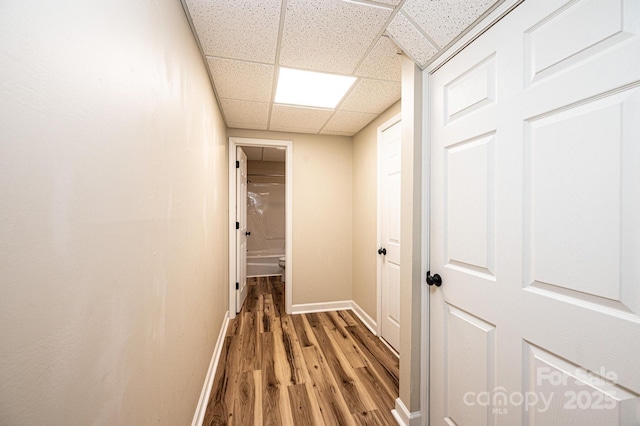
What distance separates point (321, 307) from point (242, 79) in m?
2.59

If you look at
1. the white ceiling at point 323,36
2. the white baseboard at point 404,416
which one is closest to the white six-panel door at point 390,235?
the white ceiling at point 323,36

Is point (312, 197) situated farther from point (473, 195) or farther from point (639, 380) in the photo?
point (639, 380)

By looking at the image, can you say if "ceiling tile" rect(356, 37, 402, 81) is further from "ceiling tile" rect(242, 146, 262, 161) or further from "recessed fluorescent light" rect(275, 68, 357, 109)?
"ceiling tile" rect(242, 146, 262, 161)

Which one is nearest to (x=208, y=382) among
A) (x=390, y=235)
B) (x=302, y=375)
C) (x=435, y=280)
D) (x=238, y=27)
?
(x=302, y=375)

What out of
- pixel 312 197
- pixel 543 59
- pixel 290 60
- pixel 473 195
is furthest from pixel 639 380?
pixel 312 197

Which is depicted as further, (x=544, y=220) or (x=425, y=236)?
(x=425, y=236)

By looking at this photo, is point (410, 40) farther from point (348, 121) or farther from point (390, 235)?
point (390, 235)

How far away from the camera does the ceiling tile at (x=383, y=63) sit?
4.91 feet

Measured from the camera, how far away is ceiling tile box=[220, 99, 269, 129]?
7.43 feet

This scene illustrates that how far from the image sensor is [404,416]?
4.78 ft

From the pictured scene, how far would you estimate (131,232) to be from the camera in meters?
0.72

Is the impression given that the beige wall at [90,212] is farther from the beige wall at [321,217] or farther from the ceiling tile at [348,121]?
the beige wall at [321,217]

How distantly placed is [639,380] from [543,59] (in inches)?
39.1

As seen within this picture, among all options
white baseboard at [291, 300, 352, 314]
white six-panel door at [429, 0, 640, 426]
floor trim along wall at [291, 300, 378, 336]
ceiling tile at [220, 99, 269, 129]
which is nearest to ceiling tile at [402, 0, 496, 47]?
white six-panel door at [429, 0, 640, 426]
